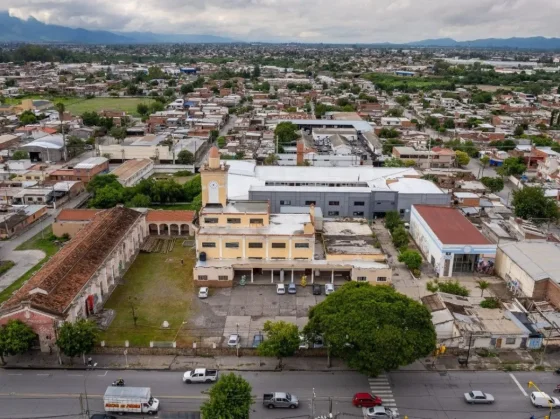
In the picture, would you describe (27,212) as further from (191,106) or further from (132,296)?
(191,106)

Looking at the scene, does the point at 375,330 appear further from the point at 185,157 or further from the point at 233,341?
the point at 185,157

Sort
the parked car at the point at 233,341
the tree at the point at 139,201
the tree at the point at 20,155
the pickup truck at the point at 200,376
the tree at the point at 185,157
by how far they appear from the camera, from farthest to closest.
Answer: the tree at the point at 20,155, the tree at the point at 185,157, the tree at the point at 139,201, the parked car at the point at 233,341, the pickup truck at the point at 200,376

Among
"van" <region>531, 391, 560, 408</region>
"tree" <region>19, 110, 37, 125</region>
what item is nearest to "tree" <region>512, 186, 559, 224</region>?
"van" <region>531, 391, 560, 408</region>

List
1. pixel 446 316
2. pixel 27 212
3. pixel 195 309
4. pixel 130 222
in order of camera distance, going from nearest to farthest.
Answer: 1. pixel 446 316
2. pixel 195 309
3. pixel 130 222
4. pixel 27 212

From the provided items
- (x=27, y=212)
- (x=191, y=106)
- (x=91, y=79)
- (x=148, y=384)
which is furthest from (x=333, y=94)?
(x=148, y=384)

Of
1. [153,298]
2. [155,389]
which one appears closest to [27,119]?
[153,298]

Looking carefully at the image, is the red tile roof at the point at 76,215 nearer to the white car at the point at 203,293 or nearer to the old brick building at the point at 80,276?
the old brick building at the point at 80,276

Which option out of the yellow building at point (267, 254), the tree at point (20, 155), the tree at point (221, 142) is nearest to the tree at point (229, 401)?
the yellow building at point (267, 254)
